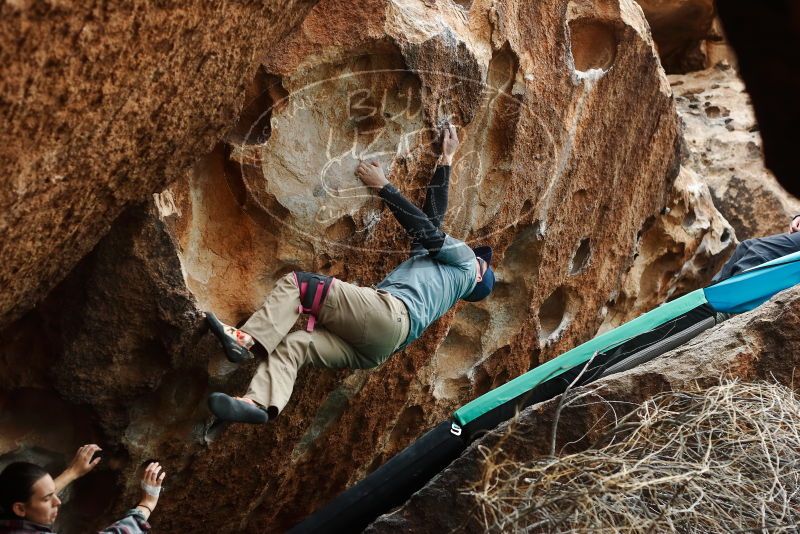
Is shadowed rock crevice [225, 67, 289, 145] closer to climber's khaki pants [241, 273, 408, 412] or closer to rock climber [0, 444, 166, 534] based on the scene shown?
climber's khaki pants [241, 273, 408, 412]

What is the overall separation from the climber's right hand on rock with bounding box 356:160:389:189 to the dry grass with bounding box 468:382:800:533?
1393mm

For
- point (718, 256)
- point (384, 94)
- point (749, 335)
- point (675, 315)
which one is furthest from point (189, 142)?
point (718, 256)

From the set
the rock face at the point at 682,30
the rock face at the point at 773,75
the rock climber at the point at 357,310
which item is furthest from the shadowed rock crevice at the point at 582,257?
the rock face at the point at 773,75

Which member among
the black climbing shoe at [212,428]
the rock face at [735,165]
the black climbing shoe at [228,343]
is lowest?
the rock face at [735,165]

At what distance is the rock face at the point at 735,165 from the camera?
27.8 ft

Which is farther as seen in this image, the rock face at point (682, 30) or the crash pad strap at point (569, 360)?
the rock face at point (682, 30)

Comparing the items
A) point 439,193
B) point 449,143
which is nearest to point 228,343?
point 439,193

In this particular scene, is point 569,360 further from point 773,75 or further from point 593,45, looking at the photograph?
point 773,75

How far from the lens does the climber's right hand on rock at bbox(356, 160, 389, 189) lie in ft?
13.5

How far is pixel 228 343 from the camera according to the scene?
346cm

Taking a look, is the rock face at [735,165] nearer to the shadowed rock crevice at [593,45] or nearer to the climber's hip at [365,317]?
the shadowed rock crevice at [593,45]

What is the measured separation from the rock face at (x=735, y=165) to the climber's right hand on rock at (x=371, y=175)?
4987 mm

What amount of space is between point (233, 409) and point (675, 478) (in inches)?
56.3

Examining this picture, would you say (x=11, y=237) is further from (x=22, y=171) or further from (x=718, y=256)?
(x=718, y=256)
